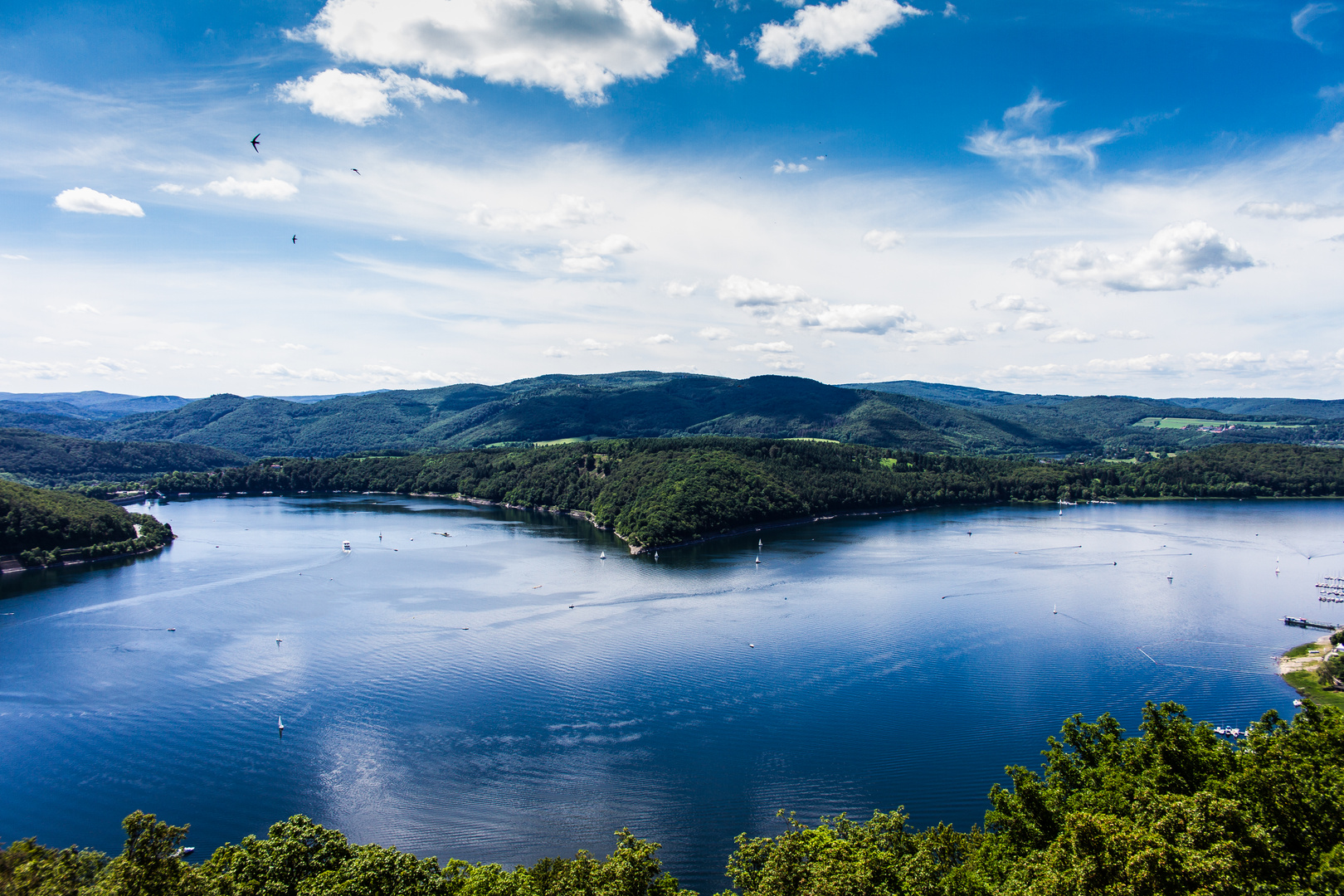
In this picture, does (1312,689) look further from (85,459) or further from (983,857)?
(85,459)

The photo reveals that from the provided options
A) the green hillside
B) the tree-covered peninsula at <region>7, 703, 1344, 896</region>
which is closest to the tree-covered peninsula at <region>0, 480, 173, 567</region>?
the green hillside

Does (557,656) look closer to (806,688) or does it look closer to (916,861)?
(806,688)

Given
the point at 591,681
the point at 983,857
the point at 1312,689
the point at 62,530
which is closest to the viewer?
the point at 983,857

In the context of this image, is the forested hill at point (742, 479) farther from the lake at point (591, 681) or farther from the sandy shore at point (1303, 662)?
the sandy shore at point (1303, 662)

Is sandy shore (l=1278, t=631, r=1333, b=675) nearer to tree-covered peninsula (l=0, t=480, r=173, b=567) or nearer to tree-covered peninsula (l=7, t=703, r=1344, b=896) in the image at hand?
tree-covered peninsula (l=7, t=703, r=1344, b=896)

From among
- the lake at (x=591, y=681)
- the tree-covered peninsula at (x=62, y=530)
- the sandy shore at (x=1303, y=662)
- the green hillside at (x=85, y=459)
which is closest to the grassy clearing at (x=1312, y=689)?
the sandy shore at (x=1303, y=662)

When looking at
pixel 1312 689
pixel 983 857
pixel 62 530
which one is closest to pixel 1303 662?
pixel 1312 689
